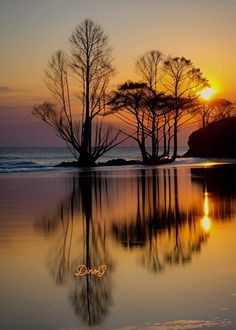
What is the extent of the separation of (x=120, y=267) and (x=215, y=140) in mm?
58502

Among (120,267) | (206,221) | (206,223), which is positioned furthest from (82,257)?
(206,221)

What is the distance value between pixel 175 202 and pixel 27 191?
6.74 metres

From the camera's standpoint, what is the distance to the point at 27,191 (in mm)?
20188

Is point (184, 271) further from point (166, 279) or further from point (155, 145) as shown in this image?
point (155, 145)

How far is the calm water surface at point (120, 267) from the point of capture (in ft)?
16.8

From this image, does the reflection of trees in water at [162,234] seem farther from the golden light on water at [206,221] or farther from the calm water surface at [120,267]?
the golden light on water at [206,221]

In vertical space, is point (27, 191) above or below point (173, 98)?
below

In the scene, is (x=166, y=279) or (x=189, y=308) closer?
(x=189, y=308)

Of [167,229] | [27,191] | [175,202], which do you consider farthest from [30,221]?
[27,191]

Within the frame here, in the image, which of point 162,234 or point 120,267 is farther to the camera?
point 162,234

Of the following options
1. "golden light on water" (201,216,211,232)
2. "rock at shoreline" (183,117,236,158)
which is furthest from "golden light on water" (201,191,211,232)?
"rock at shoreline" (183,117,236,158)

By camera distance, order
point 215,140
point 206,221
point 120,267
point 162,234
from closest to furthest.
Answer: point 120,267
point 162,234
point 206,221
point 215,140

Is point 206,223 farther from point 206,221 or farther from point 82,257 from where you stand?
point 82,257

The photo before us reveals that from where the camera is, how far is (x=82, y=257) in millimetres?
7742
